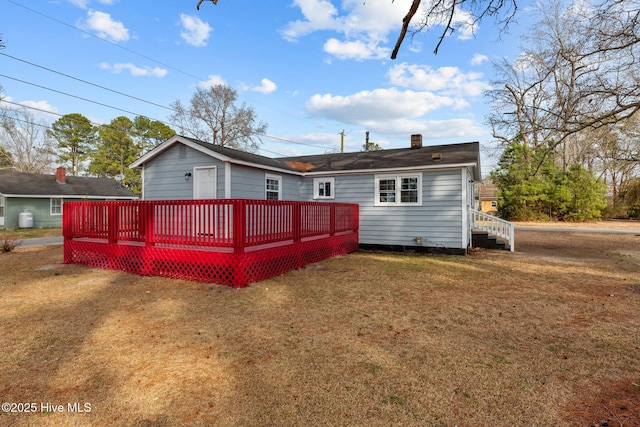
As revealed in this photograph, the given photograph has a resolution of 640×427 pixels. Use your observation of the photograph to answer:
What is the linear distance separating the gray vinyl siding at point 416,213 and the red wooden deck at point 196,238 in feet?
9.82

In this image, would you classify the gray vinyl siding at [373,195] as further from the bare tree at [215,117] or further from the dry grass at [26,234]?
the bare tree at [215,117]

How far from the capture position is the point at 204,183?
932 centimetres

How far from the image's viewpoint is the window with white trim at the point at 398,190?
10445 millimetres

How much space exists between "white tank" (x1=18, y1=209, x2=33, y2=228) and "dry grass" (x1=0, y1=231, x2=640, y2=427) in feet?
60.3

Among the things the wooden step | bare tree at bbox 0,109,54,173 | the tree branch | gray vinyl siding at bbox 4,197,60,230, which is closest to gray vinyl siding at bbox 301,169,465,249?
the wooden step

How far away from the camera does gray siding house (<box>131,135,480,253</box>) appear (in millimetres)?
9328

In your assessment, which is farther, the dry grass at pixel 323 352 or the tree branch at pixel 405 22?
the tree branch at pixel 405 22

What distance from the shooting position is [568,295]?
5.45m

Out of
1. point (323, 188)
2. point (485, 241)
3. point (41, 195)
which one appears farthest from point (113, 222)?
point (41, 195)

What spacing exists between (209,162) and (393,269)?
19.2ft

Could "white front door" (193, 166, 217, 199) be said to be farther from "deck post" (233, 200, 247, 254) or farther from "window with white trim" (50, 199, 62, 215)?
"window with white trim" (50, 199, 62, 215)

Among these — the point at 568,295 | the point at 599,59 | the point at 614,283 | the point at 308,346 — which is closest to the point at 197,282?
the point at 308,346

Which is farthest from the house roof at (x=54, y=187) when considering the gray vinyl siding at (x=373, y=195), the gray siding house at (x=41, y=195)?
the gray vinyl siding at (x=373, y=195)

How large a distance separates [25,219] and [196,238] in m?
21.1
